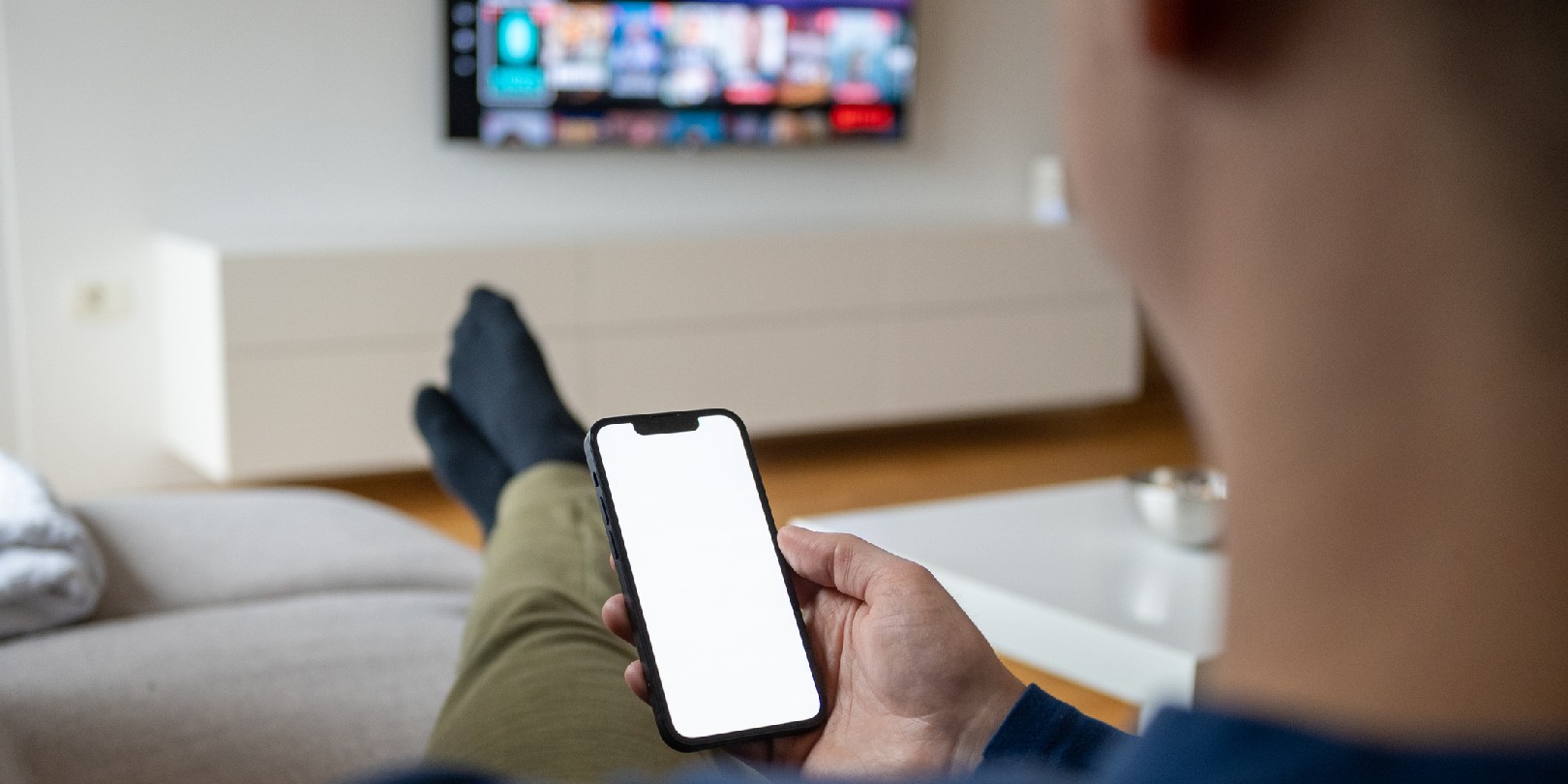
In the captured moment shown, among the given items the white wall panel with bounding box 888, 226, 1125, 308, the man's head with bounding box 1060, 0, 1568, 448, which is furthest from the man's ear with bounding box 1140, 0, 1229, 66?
the white wall panel with bounding box 888, 226, 1125, 308

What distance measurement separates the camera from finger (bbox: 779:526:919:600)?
2.91ft

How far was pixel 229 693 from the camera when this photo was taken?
117 cm

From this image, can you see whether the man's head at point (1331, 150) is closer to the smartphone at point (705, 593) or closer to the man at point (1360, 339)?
the man at point (1360, 339)

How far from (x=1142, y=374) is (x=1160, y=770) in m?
4.61

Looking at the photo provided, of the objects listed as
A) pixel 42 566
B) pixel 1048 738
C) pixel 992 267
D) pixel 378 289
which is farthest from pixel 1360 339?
pixel 992 267

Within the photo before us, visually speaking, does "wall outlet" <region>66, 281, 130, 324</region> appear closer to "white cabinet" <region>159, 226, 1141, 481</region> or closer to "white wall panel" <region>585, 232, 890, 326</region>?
"white cabinet" <region>159, 226, 1141, 481</region>

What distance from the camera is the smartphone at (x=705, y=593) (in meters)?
0.89

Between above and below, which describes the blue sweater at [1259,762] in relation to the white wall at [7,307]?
above

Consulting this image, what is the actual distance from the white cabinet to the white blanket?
1.81 metres

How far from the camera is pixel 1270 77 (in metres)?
0.31

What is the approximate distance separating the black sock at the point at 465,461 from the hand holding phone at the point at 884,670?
33.4 inches

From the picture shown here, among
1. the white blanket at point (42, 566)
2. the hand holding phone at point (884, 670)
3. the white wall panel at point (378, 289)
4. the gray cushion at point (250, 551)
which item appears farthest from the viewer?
the white wall panel at point (378, 289)

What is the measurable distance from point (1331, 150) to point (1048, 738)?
1.47 feet

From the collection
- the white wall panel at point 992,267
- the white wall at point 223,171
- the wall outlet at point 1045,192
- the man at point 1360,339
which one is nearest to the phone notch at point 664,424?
the man at point 1360,339
